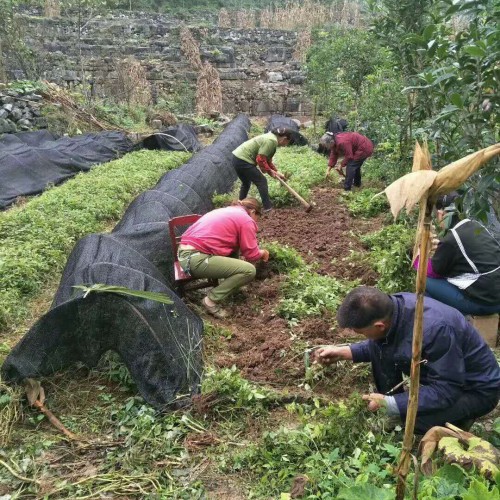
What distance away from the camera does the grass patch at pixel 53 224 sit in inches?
208

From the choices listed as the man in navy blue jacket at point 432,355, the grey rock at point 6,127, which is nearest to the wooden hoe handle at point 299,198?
the man in navy blue jacket at point 432,355

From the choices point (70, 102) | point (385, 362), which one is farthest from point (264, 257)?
point (70, 102)

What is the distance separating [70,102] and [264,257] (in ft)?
41.8

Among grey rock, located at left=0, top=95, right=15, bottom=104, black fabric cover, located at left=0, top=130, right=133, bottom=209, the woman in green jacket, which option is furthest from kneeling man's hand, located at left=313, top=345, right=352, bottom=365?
grey rock, located at left=0, top=95, right=15, bottom=104

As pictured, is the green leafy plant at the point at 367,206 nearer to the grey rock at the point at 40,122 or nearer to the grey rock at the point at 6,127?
the grey rock at the point at 6,127

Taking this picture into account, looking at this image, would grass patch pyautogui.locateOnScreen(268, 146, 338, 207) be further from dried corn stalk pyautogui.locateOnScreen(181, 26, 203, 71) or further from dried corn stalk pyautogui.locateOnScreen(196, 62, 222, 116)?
dried corn stalk pyautogui.locateOnScreen(181, 26, 203, 71)

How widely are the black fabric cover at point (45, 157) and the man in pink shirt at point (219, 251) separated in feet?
17.3

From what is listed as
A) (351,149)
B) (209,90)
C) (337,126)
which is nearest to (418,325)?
(351,149)

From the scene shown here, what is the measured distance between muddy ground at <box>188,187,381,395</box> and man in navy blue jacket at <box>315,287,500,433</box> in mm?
806

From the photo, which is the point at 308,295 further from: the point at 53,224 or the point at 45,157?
the point at 45,157

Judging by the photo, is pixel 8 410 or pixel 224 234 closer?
pixel 8 410

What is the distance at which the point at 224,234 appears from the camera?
4.77 m

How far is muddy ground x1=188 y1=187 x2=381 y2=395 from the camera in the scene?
149 inches

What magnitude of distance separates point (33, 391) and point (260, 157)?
17.4 feet
